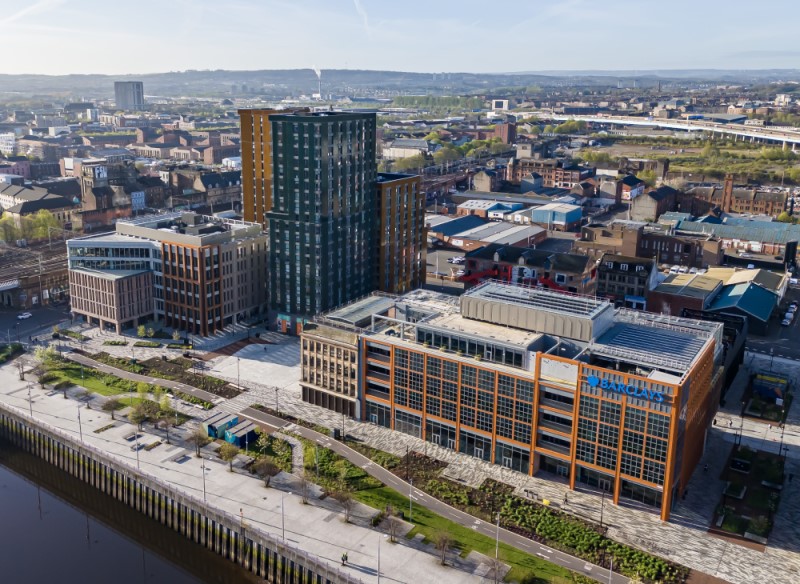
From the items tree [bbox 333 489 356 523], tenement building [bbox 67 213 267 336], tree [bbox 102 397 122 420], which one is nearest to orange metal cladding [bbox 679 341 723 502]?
tree [bbox 333 489 356 523]

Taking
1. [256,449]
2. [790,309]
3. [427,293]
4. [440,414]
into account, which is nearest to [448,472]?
[440,414]

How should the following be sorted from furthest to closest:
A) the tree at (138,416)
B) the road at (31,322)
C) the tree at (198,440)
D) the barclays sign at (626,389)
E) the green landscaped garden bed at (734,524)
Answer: the road at (31,322)
the tree at (138,416)
the tree at (198,440)
the barclays sign at (626,389)
the green landscaped garden bed at (734,524)

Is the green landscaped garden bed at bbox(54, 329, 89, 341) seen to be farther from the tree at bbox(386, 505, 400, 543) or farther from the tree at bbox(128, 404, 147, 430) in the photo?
the tree at bbox(386, 505, 400, 543)

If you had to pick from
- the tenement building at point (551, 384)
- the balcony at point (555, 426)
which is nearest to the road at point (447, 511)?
the tenement building at point (551, 384)

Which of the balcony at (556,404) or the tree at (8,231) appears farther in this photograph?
the tree at (8,231)

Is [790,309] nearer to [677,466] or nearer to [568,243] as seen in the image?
[568,243]

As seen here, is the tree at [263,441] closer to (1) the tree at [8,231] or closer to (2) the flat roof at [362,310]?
(2) the flat roof at [362,310]

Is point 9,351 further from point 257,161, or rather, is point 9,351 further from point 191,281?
point 257,161
